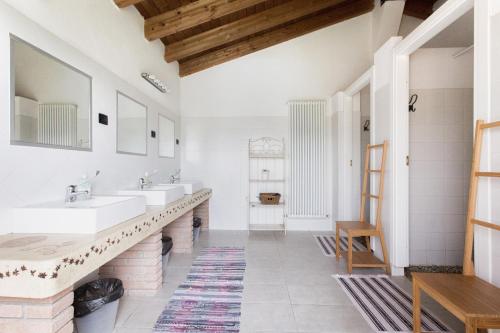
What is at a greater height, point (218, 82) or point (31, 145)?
point (218, 82)

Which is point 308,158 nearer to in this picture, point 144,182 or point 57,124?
point 144,182

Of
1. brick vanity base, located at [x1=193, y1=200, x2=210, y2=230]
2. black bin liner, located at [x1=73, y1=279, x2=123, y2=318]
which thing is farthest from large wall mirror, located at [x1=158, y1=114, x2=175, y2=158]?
black bin liner, located at [x1=73, y1=279, x2=123, y2=318]

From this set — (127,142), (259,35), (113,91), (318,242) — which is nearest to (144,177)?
(127,142)

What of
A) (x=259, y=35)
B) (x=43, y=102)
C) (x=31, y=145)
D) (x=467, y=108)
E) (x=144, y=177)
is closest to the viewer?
(x=31, y=145)

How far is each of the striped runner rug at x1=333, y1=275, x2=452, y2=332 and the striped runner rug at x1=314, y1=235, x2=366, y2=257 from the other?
2.44 feet

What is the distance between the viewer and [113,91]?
232 cm

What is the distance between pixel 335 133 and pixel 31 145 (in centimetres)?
374

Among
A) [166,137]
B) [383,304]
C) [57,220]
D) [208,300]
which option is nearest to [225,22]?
[166,137]

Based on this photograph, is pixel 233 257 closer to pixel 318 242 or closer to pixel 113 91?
pixel 318 242

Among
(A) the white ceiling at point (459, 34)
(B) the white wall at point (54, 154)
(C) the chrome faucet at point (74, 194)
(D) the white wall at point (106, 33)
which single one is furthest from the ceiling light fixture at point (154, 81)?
(A) the white ceiling at point (459, 34)

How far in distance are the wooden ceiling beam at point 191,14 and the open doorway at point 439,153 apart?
2.03m

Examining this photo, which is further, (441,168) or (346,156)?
(346,156)

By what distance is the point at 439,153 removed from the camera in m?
2.57

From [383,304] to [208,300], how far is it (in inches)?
54.9
